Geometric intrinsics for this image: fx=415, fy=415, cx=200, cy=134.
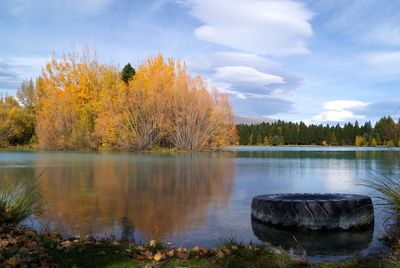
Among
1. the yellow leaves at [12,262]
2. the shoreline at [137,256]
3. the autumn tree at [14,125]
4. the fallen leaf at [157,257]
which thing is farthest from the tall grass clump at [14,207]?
the autumn tree at [14,125]

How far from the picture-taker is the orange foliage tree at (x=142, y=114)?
42938 millimetres

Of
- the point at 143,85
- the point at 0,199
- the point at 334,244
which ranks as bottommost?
the point at 334,244

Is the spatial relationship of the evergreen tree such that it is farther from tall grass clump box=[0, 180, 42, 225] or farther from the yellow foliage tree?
the yellow foliage tree

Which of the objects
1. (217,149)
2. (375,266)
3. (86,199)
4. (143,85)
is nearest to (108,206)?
(86,199)

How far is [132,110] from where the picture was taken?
141 feet

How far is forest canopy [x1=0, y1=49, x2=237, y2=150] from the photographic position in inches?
1693

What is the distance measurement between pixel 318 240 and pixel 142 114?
1491 inches

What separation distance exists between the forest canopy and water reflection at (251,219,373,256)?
116 ft

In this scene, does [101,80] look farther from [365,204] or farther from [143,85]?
[365,204]

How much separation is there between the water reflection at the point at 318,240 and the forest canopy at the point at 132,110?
35500 mm

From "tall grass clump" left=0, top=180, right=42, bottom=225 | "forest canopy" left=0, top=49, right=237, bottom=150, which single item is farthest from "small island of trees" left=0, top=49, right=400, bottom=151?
"tall grass clump" left=0, top=180, right=42, bottom=225

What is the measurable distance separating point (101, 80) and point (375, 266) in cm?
4661

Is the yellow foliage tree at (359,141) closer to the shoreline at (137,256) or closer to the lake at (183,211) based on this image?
the lake at (183,211)

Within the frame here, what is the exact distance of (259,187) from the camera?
519 inches
